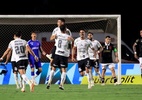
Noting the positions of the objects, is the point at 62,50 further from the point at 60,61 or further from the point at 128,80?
the point at 128,80

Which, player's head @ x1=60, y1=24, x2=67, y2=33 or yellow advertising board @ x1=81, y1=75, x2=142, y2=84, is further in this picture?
yellow advertising board @ x1=81, y1=75, x2=142, y2=84

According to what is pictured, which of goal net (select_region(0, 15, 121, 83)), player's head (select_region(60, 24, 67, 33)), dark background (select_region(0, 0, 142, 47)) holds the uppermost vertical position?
dark background (select_region(0, 0, 142, 47))

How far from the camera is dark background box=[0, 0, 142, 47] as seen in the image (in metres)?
40.2

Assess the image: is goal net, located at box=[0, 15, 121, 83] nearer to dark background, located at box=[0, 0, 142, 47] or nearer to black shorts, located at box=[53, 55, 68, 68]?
black shorts, located at box=[53, 55, 68, 68]

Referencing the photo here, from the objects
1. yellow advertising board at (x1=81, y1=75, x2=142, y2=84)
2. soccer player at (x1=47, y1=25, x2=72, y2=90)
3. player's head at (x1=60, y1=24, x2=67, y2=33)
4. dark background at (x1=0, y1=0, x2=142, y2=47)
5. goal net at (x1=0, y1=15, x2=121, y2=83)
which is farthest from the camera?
dark background at (x1=0, y1=0, x2=142, y2=47)

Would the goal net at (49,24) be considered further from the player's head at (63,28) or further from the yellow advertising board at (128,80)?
the player's head at (63,28)

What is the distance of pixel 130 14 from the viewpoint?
4138 cm

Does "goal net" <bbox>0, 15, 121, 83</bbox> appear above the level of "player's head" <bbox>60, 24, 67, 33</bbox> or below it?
above

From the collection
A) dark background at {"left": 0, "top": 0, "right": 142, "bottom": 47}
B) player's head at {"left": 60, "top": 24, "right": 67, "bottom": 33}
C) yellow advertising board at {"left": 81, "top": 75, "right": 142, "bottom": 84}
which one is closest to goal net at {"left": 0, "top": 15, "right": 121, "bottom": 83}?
yellow advertising board at {"left": 81, "top": 75, "right": 142, "bottom": 84}

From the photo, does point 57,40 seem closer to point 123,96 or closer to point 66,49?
point 66,49
